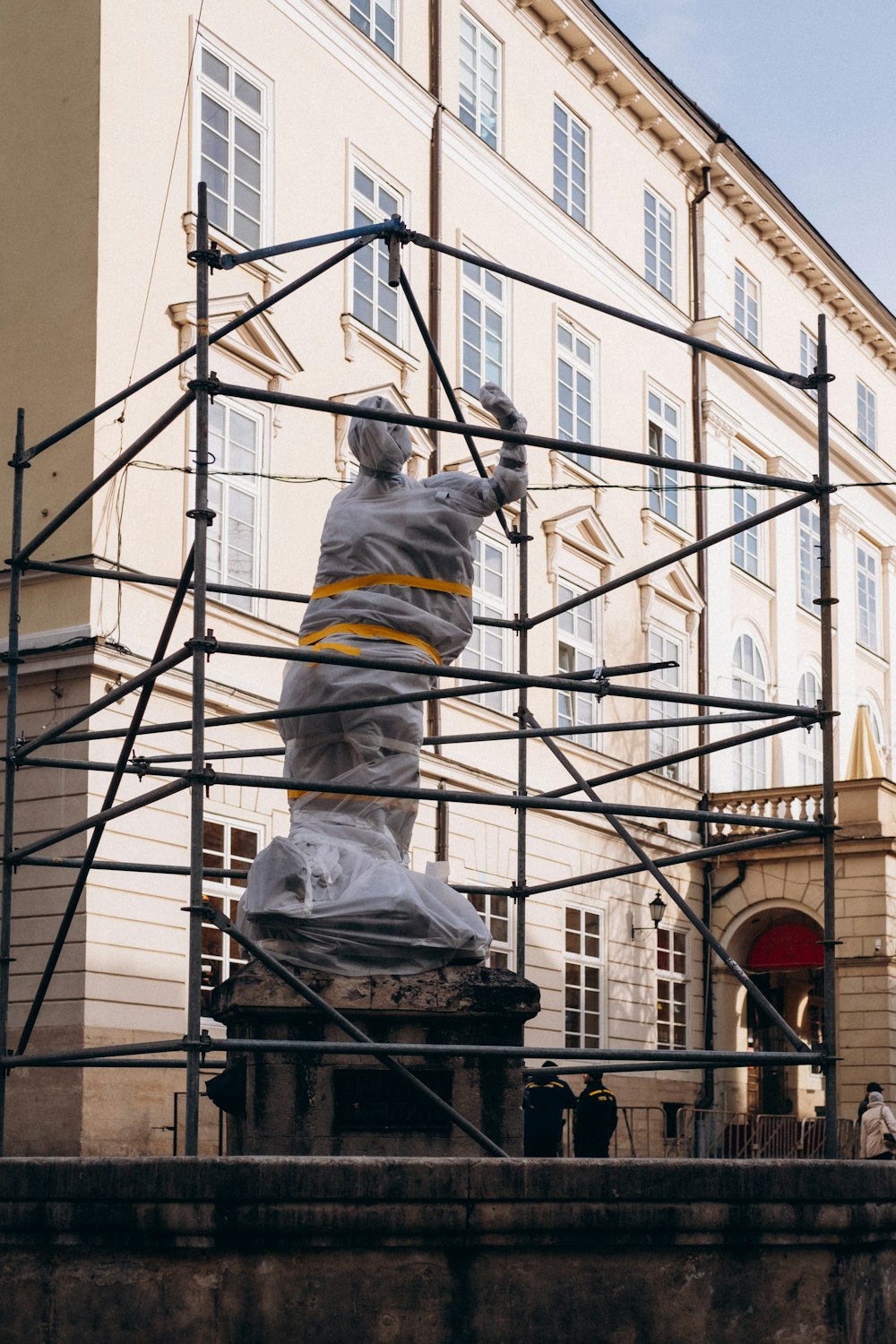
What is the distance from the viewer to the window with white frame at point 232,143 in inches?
821

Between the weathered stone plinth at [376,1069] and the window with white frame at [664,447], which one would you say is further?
the window with white frame at [664,447]

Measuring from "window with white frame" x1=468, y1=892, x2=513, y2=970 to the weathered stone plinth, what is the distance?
48.9 feet

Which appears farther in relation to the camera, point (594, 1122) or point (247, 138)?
point (247, 138)

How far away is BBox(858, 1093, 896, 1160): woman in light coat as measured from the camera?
21359 mm

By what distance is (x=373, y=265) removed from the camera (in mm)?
23672

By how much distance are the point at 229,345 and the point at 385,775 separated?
1246 centimetres

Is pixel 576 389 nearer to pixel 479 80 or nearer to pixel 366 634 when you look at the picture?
pixel 479 80

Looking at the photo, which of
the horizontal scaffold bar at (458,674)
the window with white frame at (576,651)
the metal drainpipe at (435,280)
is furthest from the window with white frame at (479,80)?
the horizontal scaffold bar at (458,674)

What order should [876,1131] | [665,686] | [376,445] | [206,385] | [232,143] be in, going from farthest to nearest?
[665,686]
[876,1131]
[232,143]
[376,445]
[206,385]

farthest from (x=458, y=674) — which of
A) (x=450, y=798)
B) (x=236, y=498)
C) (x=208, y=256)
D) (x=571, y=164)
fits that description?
(x=571, y=164)

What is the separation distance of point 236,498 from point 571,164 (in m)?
10.5

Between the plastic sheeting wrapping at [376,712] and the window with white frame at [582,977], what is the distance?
16864 millimetres

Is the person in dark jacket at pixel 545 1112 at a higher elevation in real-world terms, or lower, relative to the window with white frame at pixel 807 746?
lower

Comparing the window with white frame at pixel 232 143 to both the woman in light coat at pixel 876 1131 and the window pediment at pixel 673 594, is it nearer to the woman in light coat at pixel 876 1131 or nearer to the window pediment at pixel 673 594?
the window pediment at pixel 673 594
